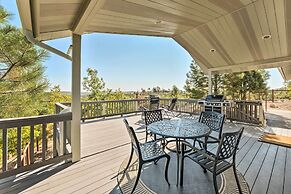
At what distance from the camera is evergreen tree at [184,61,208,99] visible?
42.2ft

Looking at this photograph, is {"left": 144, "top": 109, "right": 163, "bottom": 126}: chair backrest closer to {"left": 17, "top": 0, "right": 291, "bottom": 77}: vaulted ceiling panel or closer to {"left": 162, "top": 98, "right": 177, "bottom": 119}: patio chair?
{"left": 17, "top": 0, "right": 291, "bottom": 77}: vaulted ceiling panel

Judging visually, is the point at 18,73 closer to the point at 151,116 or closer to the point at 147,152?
the point at 151,116

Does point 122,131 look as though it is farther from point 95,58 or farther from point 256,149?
point 95,58

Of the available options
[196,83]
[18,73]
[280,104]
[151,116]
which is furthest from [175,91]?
[18,73]

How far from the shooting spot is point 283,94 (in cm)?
1275

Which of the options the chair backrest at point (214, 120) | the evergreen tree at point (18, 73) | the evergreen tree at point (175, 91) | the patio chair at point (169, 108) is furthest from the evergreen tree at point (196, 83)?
the evergreen tree at point (18, 73)

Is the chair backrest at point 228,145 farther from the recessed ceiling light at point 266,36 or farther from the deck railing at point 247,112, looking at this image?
the deck railing at point 247,112

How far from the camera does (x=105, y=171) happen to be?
2.74m

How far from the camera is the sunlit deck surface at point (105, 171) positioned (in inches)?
89.4

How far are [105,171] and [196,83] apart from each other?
11.7m

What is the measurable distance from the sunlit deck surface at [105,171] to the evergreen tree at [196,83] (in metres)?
8.80

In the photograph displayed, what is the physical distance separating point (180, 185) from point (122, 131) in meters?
3.20

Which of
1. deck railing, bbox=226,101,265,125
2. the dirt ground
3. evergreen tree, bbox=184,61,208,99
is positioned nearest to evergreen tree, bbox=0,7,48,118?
deck railing, bbox=226,101,265,125

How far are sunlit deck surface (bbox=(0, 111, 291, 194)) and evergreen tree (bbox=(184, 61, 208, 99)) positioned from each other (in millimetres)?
8799
